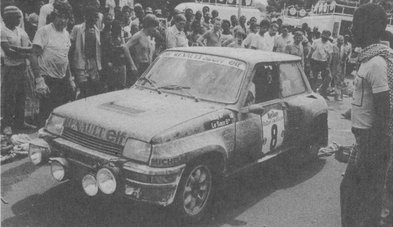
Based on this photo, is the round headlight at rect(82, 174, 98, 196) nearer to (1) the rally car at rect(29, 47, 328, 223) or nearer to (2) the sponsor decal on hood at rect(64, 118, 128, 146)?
(1) the rally car at rect(29, 47, 328, 223)

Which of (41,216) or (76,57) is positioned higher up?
(76,57)

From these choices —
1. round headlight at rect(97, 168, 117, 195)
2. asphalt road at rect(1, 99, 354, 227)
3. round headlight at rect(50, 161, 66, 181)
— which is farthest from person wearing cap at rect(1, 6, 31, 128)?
round headlight at rect(97, 168, 117, 195)

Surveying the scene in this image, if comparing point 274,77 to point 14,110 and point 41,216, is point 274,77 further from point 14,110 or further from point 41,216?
point 14,110

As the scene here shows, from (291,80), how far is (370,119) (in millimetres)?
2700

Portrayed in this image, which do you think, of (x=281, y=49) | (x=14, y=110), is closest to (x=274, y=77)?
(x=14, y=110)

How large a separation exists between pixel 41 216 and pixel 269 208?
239 centimetres

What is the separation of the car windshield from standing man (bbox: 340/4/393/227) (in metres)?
1.68

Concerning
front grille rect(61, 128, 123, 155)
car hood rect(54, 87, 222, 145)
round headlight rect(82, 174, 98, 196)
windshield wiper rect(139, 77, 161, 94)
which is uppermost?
windshield wiper rect(139, 77, 161, 94)

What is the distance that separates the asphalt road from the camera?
459 centimetres

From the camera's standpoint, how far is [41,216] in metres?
4.54

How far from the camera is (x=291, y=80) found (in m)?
6.36

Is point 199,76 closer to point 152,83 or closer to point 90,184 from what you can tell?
point 152,83

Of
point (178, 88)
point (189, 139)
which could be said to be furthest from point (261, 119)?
point (189, 139)

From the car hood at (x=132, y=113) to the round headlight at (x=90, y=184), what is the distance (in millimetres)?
385
